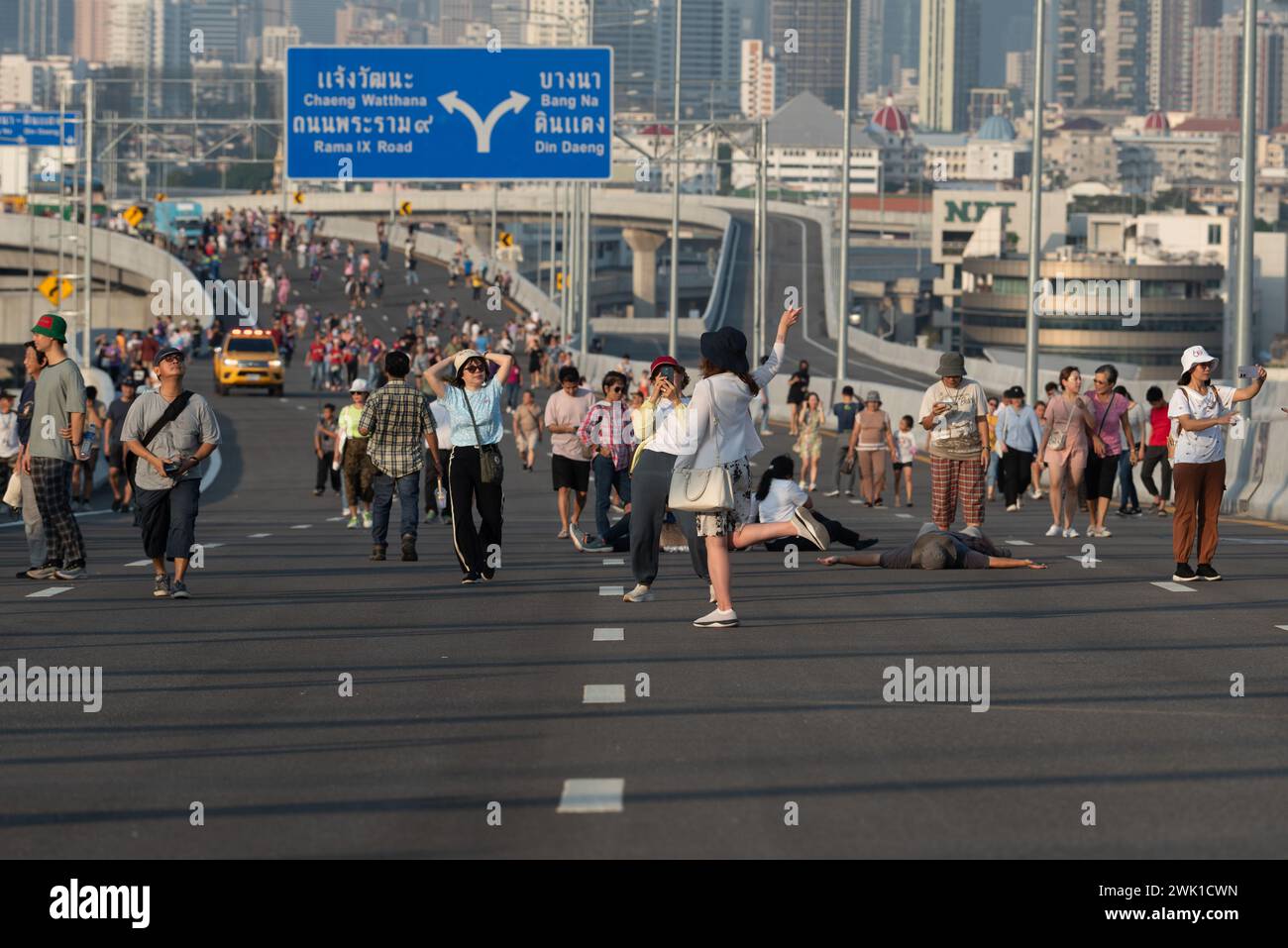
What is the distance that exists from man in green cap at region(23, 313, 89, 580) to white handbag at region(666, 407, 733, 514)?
4657 mm

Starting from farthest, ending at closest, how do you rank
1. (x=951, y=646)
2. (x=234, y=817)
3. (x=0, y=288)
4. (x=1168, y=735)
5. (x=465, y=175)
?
1. (x=0, y=288)
2. (x=465, y=175)
3. (x=951, y=646)
4. (x=1168, y=735)
5. (x=234, y=817)

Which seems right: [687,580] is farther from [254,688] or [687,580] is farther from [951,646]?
[254,688]

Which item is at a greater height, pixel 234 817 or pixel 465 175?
pixel 465 175

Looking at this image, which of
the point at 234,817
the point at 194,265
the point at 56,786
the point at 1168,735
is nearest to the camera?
the point at 234,817

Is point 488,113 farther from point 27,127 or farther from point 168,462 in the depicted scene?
point 27,127

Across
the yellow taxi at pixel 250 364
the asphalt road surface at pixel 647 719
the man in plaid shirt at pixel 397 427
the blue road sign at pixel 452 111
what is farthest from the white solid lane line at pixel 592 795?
the yellow taxi at pixel 250 364

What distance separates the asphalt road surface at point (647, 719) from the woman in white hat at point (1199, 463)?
0.37m

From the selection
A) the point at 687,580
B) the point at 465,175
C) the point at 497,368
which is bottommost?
the point at 687,580

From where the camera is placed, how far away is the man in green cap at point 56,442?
1603cm

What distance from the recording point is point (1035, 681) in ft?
36.7

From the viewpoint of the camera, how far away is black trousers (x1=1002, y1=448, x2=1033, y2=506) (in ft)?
93.6

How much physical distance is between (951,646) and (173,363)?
5797 mm

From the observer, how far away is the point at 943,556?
56.1 feet
